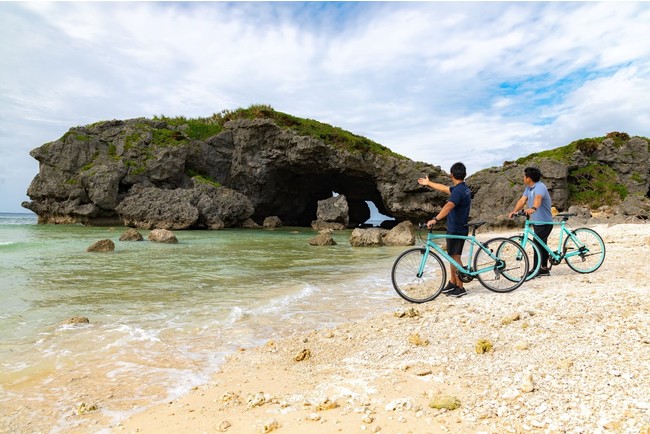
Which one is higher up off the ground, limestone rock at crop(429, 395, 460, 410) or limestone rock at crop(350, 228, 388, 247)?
limestone rock at crop(350, 228, 388, 247)

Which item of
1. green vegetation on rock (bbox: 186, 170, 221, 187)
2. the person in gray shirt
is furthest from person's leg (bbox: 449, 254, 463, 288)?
green vegetation on rock (bbox: 186, 170, 221, 187)

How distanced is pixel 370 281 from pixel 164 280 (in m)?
5.47

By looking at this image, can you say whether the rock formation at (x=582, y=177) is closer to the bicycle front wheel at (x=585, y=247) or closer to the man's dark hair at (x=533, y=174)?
the bicycle front wheel at (x=585, y=247)

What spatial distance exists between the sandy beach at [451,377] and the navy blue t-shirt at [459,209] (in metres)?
1.55

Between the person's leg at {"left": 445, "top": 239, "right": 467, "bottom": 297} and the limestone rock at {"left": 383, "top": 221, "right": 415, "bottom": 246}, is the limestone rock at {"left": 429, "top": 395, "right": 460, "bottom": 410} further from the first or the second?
the limestone rock at {"left": 383, "top": 221, "right": 415, "bottom": 246}

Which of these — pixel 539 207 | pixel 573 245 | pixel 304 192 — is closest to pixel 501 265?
pixel 539 207

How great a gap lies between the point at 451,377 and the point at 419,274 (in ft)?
11.8

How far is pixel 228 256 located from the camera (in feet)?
53.6

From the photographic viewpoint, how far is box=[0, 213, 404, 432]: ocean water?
398 centimetres

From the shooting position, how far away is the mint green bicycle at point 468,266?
22.9 feet

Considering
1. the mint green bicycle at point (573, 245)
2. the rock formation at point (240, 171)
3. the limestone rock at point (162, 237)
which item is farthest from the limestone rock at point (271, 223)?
the mint green bicycle at point (573, 245)

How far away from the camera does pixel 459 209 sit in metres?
6.98

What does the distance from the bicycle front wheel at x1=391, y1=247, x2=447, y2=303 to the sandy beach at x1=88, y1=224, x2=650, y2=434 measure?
1.11 m

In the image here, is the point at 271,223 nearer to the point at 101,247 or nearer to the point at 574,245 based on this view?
the point at 101,247
